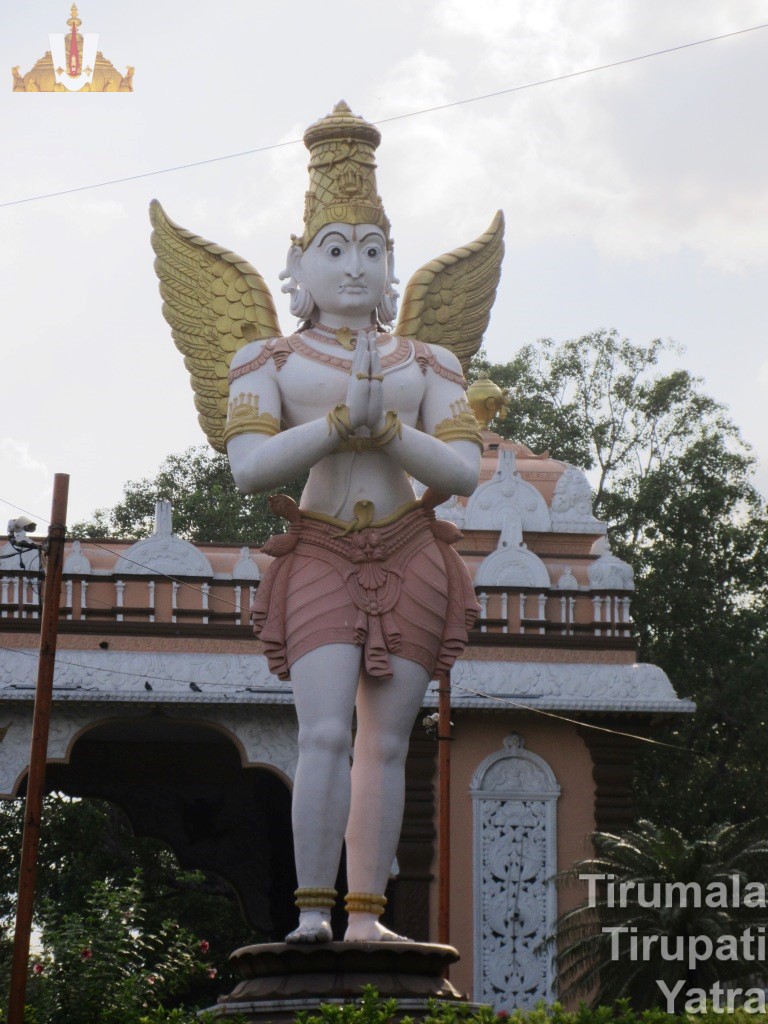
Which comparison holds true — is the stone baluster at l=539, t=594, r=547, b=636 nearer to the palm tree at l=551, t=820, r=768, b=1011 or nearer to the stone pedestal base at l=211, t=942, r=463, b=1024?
the palm tree at l=551, t=820, r=768, b=1011

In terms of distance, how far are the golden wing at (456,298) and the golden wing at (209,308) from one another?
71cm

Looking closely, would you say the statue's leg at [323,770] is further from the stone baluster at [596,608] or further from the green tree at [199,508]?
the green tree at [199,508]

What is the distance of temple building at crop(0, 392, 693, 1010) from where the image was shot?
16078 mm

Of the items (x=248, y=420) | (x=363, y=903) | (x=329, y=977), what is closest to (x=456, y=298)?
(x=248, y=420)

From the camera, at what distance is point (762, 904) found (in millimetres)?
13156

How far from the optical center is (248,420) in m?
8.34

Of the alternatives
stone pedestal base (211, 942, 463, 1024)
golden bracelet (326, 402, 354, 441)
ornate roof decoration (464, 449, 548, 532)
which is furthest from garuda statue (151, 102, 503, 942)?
ornate roof decoration (464, 449, 548, 532)

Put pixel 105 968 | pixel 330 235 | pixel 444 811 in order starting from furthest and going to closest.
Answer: pixel 444 811
pixel 105 968
pixel 330 235

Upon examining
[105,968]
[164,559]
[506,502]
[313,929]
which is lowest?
[313,929]

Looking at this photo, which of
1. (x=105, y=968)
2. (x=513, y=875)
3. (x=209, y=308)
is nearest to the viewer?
(x=209, y=308)

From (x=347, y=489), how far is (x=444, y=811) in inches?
288

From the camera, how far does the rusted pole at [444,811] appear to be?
14.8 m

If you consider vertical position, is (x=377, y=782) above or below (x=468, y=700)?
below

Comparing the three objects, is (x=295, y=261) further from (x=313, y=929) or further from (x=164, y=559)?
(x=164, y=559)
